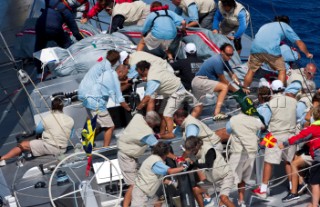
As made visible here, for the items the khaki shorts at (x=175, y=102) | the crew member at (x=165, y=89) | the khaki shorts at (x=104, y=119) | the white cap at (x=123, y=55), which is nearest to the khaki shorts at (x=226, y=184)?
the crew member at (x=165, y=89)

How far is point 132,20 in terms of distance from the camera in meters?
17.5

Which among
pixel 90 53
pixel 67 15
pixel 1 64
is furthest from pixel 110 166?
pixel 1 64

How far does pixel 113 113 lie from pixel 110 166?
71.2 inches

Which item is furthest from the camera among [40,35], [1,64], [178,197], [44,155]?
[1,64]

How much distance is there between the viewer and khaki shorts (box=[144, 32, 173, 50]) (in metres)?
15.9

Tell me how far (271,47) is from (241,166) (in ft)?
8.67

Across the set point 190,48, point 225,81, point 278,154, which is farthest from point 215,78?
point 278,154

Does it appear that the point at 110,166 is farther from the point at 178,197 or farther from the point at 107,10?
the point at 107,10

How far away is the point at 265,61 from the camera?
50.7 ft

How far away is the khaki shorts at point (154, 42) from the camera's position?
15.9m

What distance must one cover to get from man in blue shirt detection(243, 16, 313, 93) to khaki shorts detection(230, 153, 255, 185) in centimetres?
230

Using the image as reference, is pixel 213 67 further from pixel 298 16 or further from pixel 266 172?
pixel 298 16

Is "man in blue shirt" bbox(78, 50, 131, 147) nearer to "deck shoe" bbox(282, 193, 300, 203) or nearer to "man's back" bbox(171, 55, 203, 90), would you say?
"man's back" bbox(171, 55, 203, 90)

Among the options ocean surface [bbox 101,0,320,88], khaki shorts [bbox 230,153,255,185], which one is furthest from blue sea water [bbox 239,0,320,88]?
khaki shorts [bbox 230,153,255,185]
